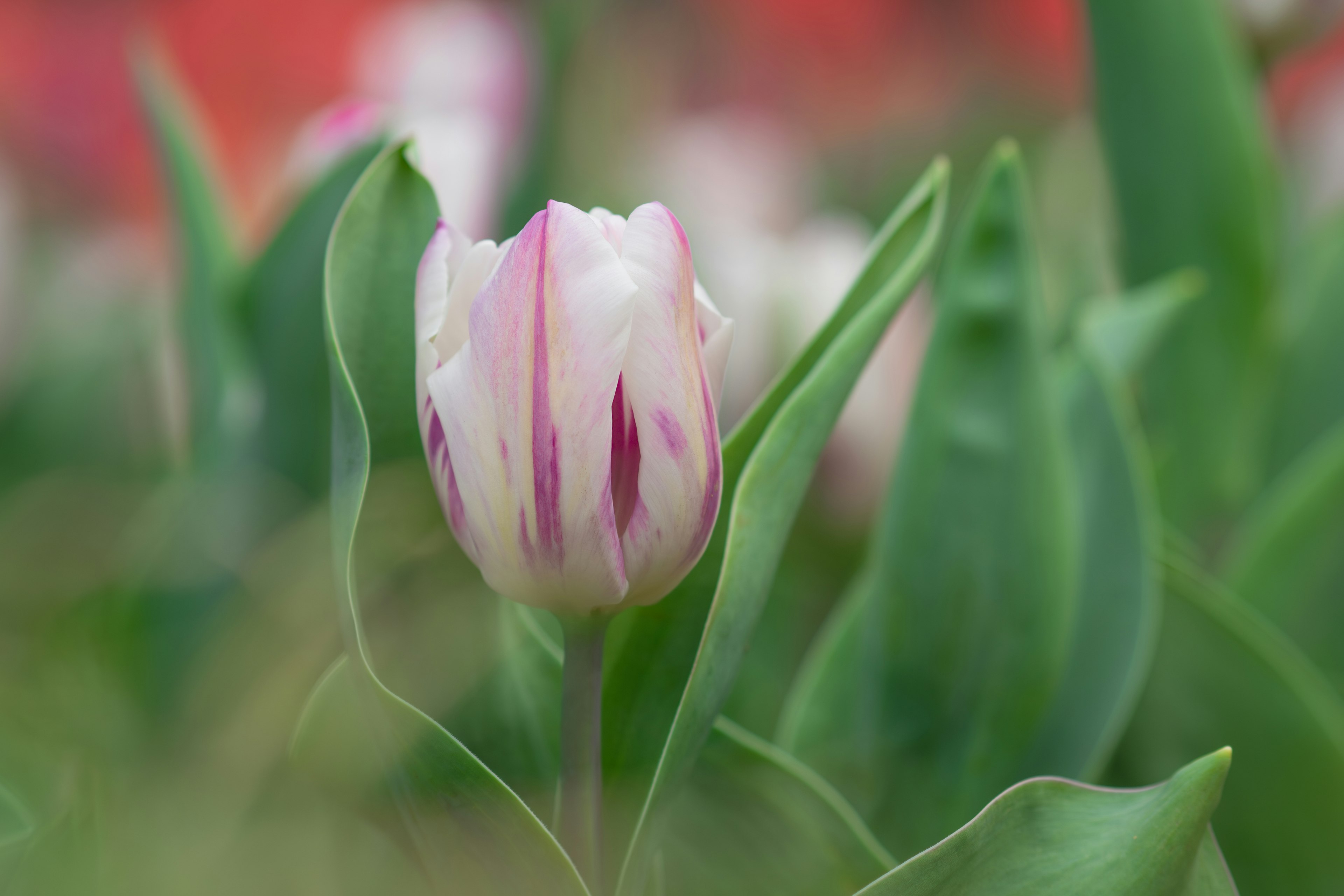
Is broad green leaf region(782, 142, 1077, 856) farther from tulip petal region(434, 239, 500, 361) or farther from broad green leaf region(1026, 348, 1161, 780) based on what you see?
tulip petal region(434, 239, 500, 361)

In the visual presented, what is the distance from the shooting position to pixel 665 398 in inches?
8.2

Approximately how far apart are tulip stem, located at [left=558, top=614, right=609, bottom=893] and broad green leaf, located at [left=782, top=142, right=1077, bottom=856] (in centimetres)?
15

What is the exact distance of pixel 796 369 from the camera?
27 cm

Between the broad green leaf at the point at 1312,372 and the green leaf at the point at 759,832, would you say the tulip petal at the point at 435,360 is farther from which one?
the broad green leaf at the point at 1312,372

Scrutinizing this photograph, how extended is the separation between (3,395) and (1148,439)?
0.72m

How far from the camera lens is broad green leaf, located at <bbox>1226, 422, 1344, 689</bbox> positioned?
1.40 feet

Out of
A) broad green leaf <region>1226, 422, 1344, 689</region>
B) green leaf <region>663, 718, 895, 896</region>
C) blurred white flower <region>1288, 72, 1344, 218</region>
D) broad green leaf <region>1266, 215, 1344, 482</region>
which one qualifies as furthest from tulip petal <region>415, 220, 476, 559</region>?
blurred white flower <region>1288, 72, 1344, 218</region>

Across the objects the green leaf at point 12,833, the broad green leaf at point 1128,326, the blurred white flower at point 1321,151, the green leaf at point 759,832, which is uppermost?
the blurred white flower at point 1321,151

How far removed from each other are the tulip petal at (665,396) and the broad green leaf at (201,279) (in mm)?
328

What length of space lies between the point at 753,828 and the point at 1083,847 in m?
0.10

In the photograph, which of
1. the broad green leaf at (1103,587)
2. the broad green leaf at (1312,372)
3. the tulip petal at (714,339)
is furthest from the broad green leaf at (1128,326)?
the tulip petal at (714,339)

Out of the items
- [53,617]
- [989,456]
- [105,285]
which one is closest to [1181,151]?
[989,456]

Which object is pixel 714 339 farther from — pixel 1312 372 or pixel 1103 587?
pixel 1312 372

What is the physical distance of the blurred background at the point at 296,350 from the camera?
26 centimetres
